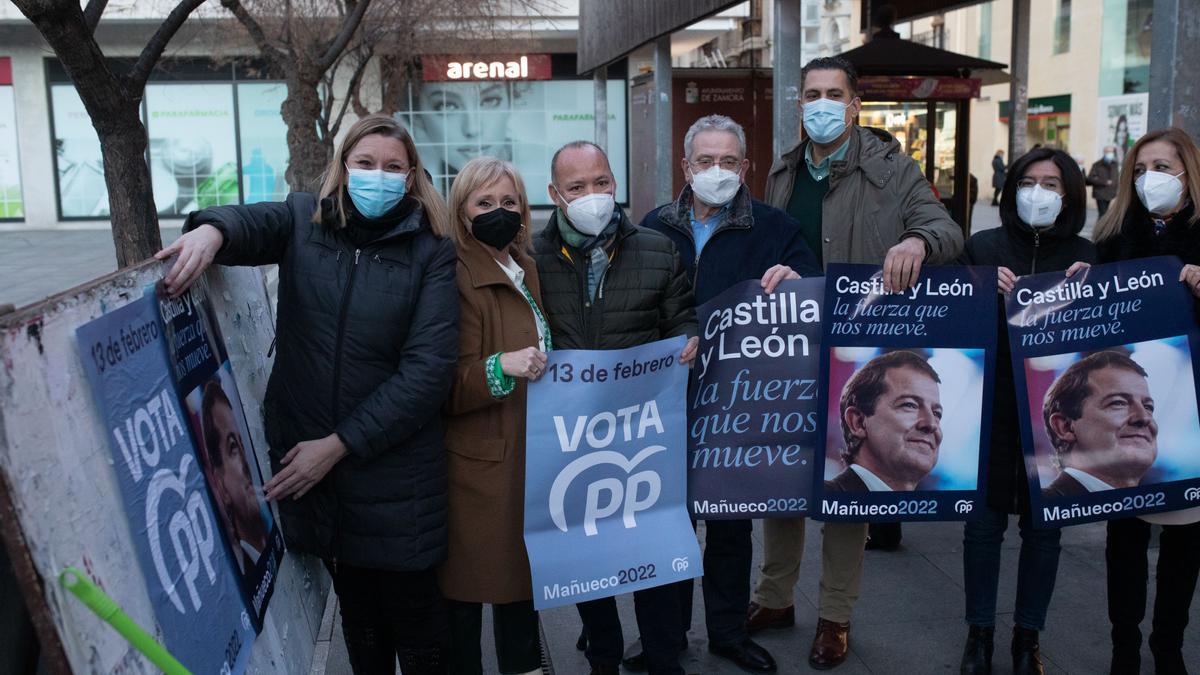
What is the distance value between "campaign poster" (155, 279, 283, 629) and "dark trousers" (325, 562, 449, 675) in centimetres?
31

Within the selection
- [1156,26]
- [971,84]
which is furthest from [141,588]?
[971,84]

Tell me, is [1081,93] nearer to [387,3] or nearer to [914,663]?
[387,3]

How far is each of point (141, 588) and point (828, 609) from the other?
9.00 feet

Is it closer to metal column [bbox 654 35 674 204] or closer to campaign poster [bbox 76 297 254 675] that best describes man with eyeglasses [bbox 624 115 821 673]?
campaign poster [bbox 76 297 254 675]

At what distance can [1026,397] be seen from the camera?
3719 millimetres

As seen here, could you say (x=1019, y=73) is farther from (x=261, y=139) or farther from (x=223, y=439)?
(x=261, y=139)

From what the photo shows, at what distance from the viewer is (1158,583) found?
3.82 m

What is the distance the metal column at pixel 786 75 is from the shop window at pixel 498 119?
769 inches

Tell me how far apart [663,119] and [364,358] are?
11159 mm

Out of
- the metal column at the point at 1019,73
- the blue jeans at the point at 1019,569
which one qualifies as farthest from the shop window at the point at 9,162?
the blue jeans at the point at 1019,569

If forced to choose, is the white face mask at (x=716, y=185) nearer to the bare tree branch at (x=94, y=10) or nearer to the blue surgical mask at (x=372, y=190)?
the blue surgical mask at (x=372, y=190)

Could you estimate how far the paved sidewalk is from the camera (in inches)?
160

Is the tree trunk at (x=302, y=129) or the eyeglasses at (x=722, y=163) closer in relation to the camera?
the eyeglasses at (x=722, y=163)

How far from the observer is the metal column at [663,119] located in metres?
13.4
